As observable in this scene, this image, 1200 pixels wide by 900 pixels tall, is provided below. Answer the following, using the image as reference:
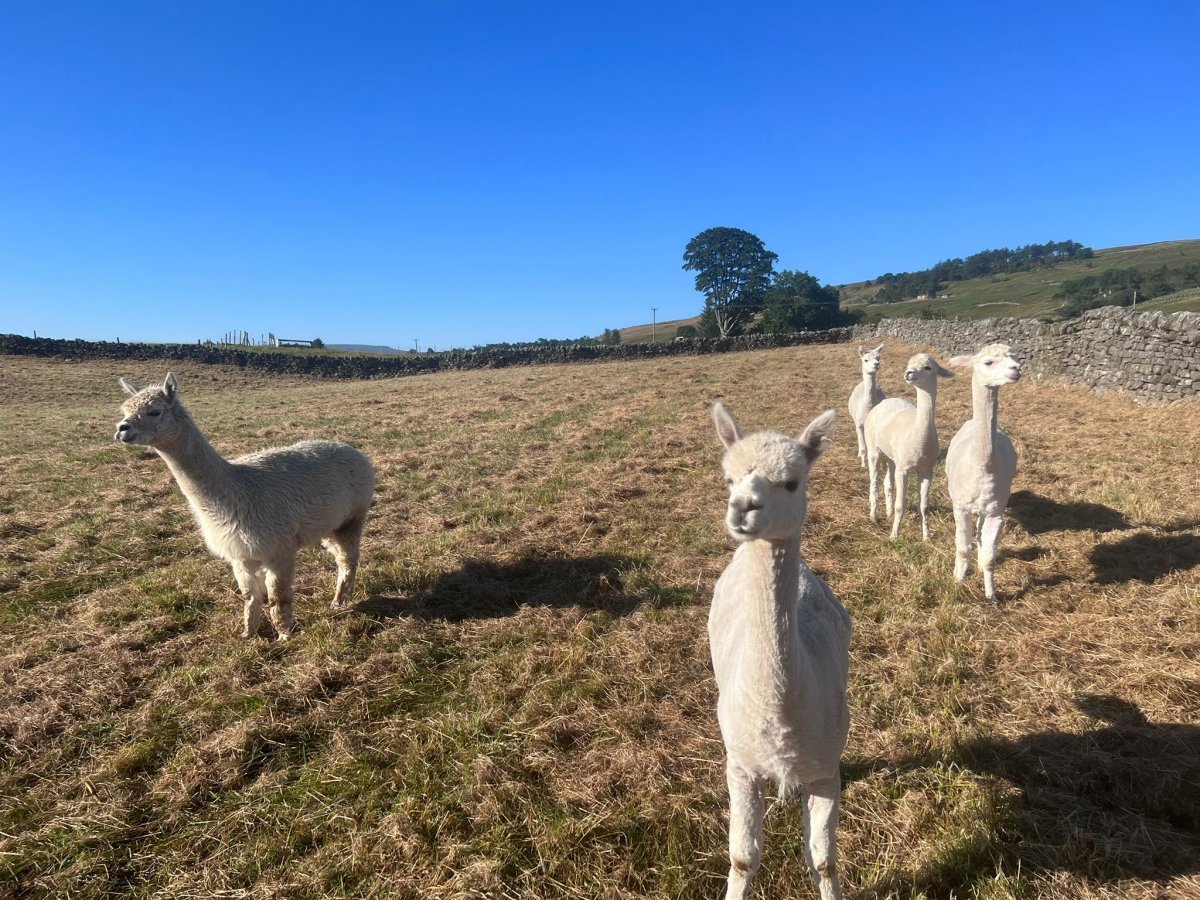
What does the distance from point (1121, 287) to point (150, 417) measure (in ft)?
229

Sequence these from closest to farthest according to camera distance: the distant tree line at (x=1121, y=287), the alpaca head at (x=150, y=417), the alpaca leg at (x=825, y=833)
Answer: the alpaca leg at (x=825, y=833) → the alpaca head at (x=150, y=417) → the distant tree line at (x=1121, y=287)

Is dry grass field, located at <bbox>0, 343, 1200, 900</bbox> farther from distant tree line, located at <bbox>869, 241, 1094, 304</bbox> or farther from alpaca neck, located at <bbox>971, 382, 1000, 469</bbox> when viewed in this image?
distant tree line, located at <bbox>869, 241, 1094, 304</bbox>

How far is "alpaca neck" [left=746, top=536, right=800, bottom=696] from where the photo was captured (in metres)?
2.26

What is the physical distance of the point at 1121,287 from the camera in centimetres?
5006

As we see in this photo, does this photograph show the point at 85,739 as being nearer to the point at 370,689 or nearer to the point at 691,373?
the point at 370,689

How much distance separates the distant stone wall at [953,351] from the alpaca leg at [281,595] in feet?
56.7

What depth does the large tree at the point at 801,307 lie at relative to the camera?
6159 centimetres

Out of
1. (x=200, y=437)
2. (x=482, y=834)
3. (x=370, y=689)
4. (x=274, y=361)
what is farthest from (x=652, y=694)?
(x=274, y=361)

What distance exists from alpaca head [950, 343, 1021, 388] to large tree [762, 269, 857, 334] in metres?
56.5

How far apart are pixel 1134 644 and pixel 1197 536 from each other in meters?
2.86

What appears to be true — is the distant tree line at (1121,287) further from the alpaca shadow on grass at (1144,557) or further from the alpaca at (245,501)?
the alpaca at (245,501)

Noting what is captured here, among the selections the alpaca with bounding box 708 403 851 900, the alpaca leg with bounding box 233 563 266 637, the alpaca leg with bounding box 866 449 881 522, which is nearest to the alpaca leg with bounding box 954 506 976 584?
the alpaca leg with bounding box 866 449 881 522

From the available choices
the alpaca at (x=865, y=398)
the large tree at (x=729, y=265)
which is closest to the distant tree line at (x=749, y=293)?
the large tree at (x=729, y=265)

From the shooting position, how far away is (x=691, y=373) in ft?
90.4
